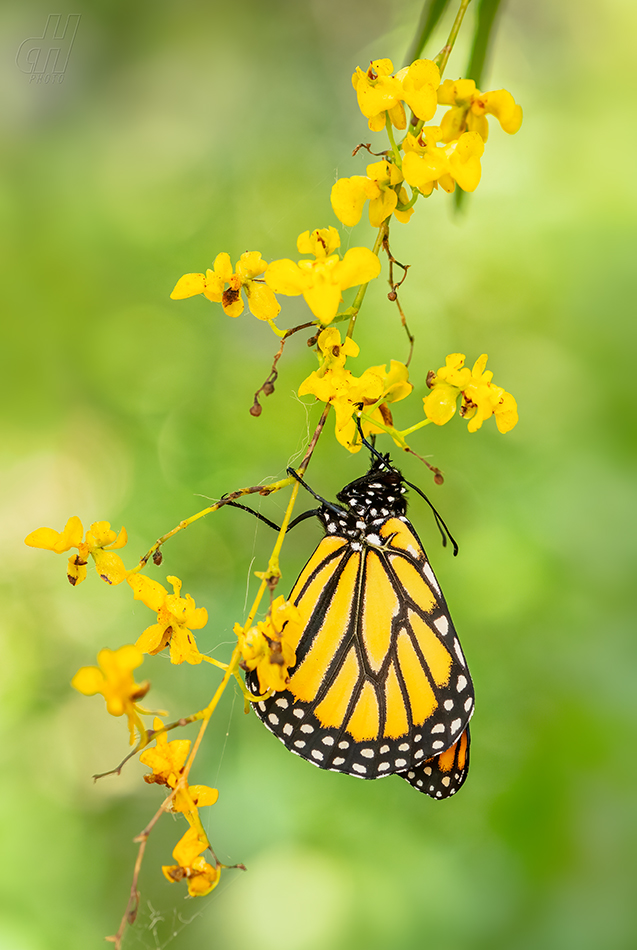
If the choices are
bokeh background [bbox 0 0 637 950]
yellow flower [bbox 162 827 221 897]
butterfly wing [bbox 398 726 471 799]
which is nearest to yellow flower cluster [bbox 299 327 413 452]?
yellow flower [bbox 162 827 221 897]

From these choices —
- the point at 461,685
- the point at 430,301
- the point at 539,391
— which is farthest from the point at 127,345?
the point at 461,685

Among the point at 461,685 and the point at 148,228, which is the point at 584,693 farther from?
the point at 148,228

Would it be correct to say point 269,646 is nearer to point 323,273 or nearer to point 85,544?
point 85,544

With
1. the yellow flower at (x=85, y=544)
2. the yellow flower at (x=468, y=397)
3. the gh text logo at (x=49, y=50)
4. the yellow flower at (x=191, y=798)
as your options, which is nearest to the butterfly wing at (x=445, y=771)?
the yellow flower at (x=191, y=798)

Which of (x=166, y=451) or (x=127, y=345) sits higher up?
(x=127, y=345)

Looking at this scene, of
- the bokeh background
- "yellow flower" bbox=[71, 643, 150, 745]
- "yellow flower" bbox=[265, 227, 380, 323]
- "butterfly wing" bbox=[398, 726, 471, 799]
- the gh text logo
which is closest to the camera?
"yellow flower" bbox=[71, 643, 150, 745]

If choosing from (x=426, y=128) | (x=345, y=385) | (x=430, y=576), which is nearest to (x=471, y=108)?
(x=426, y=128)

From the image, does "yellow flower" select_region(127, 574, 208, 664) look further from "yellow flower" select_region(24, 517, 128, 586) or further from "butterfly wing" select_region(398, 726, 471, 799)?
"butterfly wing" select_region(398, 726, 471, 799)
